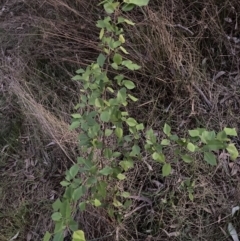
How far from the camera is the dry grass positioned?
6.26ft

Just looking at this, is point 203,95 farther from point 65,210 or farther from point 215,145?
point 65,210

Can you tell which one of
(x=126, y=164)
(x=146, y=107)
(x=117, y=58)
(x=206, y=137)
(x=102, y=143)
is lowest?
(x=146, y=107)

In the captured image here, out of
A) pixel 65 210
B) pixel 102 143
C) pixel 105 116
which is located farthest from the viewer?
pixel 102 143

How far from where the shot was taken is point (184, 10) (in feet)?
8.02

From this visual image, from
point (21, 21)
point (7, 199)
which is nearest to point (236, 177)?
point (7, 199)

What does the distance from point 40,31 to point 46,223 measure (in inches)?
51.7

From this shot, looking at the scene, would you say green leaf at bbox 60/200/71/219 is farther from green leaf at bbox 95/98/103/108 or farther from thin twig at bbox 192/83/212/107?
thin twig at bbox 192/83/212/107

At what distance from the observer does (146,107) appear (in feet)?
7.45

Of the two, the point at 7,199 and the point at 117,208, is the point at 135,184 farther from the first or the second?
the point at 7,199

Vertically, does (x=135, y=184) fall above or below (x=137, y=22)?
below

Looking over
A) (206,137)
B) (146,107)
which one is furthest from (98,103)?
(146,107)

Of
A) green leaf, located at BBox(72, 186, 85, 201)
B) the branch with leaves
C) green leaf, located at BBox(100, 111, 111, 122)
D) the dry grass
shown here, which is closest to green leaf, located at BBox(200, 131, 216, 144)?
the branch with leaves

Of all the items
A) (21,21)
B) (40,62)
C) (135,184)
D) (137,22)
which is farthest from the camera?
(21,21)

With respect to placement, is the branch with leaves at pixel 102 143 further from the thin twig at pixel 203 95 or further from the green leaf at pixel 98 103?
the thin twig at pixel 203 95
